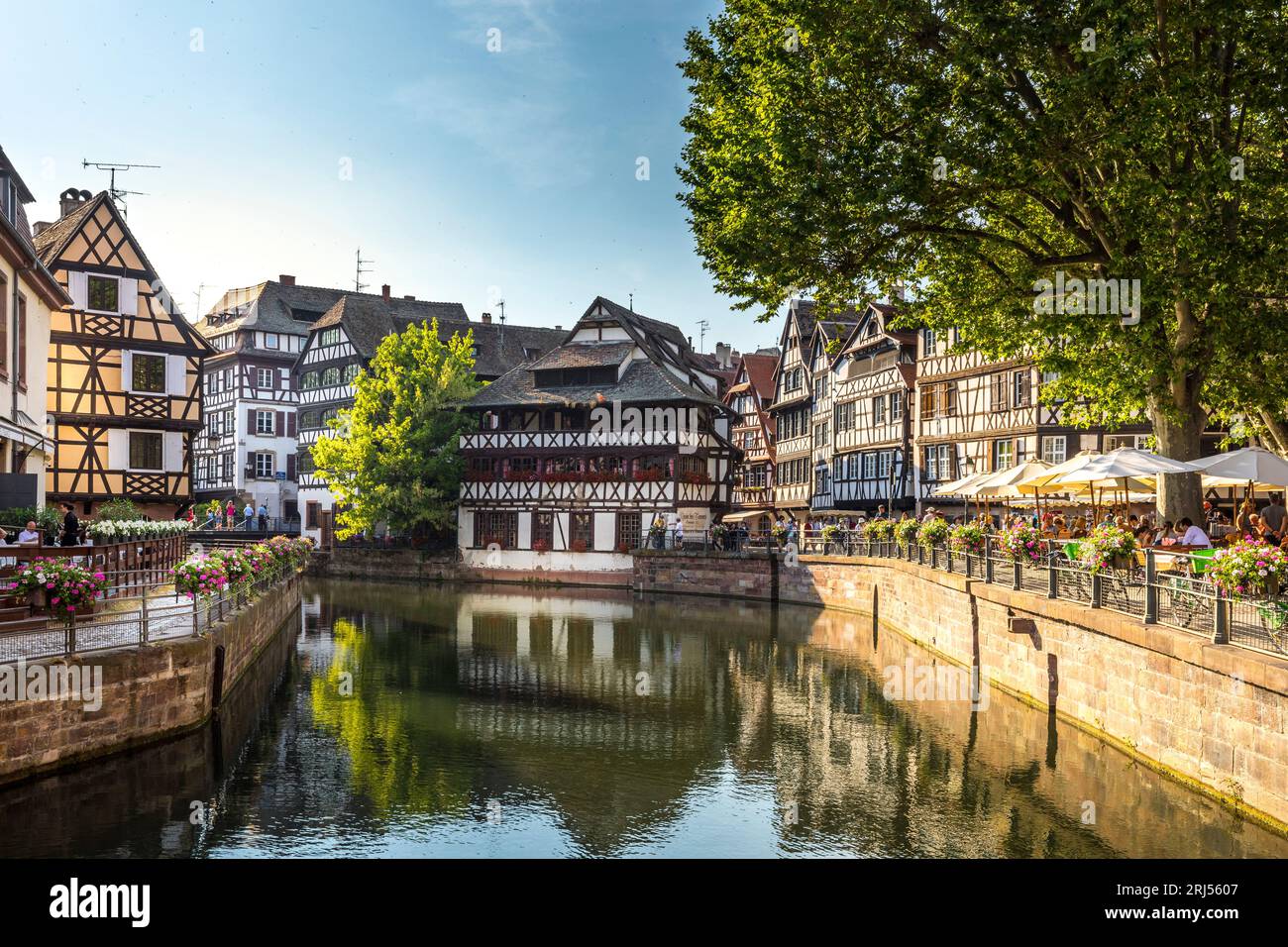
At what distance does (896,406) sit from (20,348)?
119ft

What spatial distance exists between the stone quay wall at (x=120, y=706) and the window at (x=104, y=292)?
2499 cm

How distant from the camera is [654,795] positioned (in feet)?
48.5

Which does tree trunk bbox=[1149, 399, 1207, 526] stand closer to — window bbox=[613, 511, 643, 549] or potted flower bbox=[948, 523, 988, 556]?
potted flower bbox=[948, 523, 988, 556]

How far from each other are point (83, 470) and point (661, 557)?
22297 mm

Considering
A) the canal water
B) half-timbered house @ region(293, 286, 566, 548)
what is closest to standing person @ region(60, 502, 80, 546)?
the canal water

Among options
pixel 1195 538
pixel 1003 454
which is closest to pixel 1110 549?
pixel 1195 538

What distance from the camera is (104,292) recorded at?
128 feet

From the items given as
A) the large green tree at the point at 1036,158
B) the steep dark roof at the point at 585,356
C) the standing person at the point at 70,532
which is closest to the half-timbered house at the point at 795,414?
the steep dark roof at the point at 585,356

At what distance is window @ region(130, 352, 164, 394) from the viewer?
3950 centimetres

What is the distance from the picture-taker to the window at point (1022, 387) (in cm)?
4203

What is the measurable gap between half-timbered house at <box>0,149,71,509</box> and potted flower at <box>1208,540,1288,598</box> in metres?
19.8

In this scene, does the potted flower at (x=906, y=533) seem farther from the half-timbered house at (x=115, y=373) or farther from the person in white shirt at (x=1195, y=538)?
the half-timbered house at (x=115, y=373)
